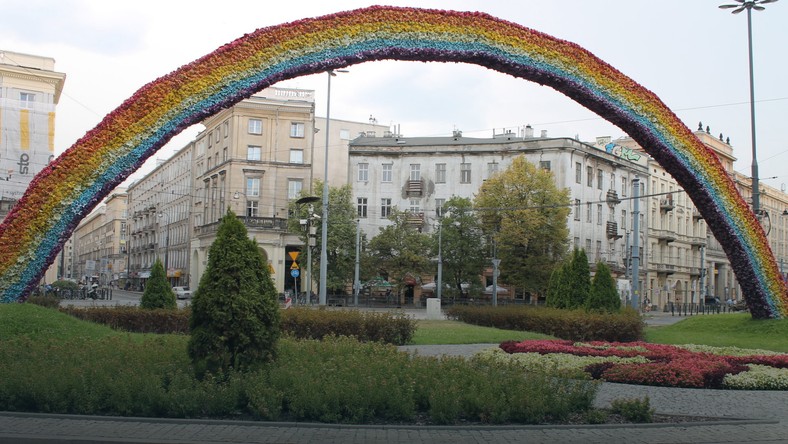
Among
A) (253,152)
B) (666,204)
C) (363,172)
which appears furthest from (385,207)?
(666,204)

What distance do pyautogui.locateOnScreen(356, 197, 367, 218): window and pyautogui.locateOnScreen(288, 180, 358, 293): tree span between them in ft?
17.2

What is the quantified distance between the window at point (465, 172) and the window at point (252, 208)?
682 inches

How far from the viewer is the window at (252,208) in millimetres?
60750

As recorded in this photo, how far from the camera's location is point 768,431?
10016 millimetres

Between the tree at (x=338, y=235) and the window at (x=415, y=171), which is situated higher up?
the window at (x=415, y=171)

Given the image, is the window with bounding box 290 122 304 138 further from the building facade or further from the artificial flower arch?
the artificial flower arch

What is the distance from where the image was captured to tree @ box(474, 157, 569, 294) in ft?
181

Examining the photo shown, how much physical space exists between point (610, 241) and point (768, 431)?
2441 inches

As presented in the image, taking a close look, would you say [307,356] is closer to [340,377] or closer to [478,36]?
[340,377]

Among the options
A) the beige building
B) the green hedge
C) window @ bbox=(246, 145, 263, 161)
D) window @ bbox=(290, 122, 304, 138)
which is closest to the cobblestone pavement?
the green hedge

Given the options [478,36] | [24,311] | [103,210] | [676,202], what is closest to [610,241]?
[676,202]

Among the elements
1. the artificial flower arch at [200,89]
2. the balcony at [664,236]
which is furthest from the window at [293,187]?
the artificial flower arch at [200,89]

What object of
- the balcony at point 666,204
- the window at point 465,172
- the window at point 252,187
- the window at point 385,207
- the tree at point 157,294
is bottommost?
the tree at point 157,294

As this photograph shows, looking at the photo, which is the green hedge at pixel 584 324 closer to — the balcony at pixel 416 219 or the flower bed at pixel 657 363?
the flower bed at pixel 657 363
